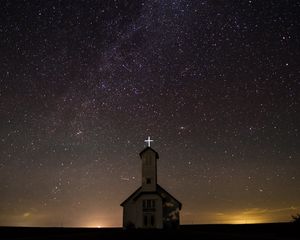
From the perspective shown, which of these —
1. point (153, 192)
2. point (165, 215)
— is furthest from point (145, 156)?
point (165, 215)

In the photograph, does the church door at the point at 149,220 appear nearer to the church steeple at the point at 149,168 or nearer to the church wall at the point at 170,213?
the church wall at the point at 170,213

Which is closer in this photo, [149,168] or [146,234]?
[146,234]

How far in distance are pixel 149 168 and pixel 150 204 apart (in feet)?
15.6

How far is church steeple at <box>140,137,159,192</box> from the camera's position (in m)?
46.8

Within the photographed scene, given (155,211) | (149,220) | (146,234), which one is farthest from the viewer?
(155,211)

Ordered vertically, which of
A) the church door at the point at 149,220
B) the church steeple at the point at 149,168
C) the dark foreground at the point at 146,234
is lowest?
the dark foreground at the point at 146,234

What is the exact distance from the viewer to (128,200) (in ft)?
154

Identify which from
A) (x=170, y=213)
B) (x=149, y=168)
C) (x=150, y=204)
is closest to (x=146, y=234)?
(x=150, y=204)

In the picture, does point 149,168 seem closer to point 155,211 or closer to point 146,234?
point 155,211

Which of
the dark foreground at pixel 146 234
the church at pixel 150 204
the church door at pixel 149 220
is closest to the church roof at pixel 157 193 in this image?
the church at pixel 150 204

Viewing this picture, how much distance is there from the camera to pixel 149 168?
4747 cm

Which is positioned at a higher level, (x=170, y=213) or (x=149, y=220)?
(x=170, y=213)

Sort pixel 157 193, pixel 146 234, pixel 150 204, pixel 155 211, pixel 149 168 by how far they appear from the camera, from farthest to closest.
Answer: pixel 149 168
pixel 157 193
pixel 150 204
pixel 155 211
pixel 146 234

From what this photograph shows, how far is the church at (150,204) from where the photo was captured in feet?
149
